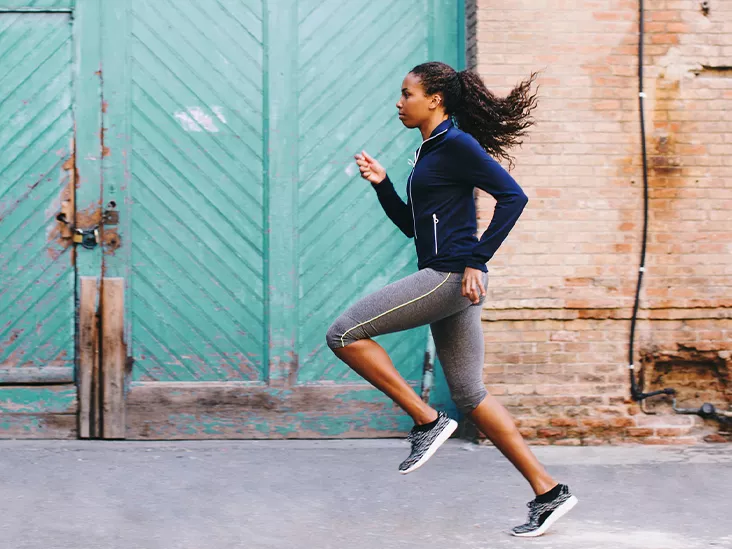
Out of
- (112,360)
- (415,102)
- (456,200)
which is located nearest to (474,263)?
(456,200)

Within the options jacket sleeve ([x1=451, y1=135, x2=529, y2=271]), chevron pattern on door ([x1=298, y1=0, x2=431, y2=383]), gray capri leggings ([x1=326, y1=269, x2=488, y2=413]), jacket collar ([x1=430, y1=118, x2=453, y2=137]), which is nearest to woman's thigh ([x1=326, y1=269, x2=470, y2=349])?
gray capri leggings ([x1=326, y1=269, x2=488, y2=413])

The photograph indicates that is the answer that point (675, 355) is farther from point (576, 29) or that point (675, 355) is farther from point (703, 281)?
point (576, 29)

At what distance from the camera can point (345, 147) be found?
6.45 metres

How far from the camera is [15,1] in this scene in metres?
6.26

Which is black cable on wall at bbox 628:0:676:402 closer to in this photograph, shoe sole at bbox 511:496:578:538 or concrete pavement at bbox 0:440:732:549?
concrete pavement at bbox 0:440:732:549

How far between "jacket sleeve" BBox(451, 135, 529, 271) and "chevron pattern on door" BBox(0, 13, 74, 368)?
10.1ft

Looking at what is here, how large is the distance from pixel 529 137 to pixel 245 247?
6.21 feet

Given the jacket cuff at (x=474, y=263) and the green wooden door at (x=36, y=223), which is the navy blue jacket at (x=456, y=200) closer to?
the jacket cuff at (x=474, y=263)

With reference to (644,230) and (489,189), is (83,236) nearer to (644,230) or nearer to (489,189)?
(489,189)

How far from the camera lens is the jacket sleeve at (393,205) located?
14.9ft

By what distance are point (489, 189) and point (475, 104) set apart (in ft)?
1.55

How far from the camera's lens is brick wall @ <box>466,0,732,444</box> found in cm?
623

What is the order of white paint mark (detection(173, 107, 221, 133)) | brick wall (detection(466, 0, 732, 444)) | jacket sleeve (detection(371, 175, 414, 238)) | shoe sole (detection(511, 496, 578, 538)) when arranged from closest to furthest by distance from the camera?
shoe sole (detection(511, 496, 578, 538)) → jacket sleeve (detection(371, 175, 414, 238)) → brick wall (detection(466, 0, 732, 444)) → white paint mark (detection(173, 107, 221, 133))

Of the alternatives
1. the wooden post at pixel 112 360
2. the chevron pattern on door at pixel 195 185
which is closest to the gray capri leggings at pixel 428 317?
the chevron pattern on door at pixel 195 185
